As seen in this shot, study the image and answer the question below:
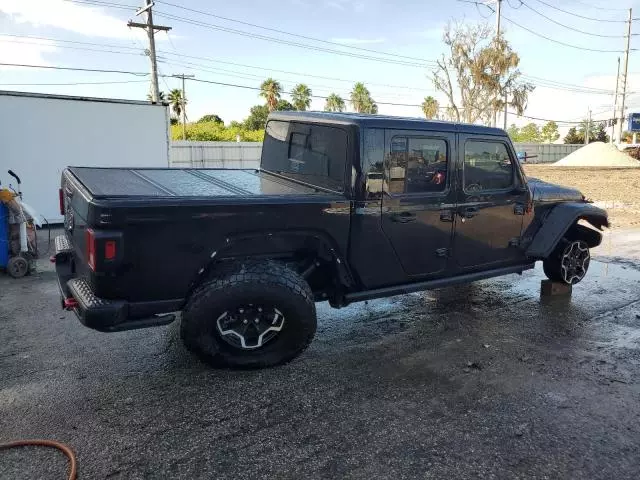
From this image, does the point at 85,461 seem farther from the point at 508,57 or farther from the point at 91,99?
the point at 508,57

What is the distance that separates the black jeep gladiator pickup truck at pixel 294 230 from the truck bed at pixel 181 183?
0.02 meters

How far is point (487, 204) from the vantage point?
183 inches

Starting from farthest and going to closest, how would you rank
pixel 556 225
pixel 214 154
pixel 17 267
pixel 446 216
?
pixel 214 154
pixel 17 267
pixel 556 225
pixel 446 216

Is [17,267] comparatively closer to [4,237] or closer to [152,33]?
[4,237]

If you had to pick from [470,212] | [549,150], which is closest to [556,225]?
[470,212]

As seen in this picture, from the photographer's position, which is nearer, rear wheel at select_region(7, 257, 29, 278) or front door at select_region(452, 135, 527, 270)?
front door at select_region(452, 135, 527, 270)

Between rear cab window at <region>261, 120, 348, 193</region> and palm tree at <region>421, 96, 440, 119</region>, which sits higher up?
palm tree at <region>421, 96, 440, 119</region>

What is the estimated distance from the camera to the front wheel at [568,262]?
220 inches

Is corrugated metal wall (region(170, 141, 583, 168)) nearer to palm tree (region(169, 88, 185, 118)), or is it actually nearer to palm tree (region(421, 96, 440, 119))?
palm tree (region(421, 96, 440, 119))

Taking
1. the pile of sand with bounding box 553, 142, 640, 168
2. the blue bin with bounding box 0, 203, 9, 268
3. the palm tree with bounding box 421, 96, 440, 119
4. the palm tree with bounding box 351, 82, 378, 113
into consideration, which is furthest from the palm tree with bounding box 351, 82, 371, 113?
the blue bin with bounding box 0, 203, 9, 268

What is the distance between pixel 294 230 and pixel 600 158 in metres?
40.3

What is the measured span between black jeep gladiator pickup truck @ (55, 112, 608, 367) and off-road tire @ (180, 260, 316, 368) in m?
0.01

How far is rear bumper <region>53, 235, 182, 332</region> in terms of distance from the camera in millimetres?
3182

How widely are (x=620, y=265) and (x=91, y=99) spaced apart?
34.2 feet
